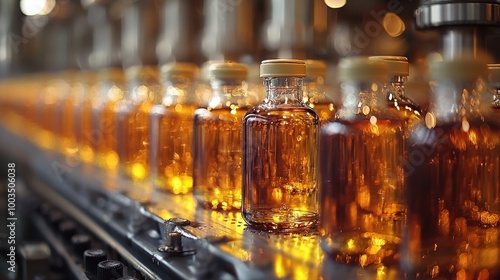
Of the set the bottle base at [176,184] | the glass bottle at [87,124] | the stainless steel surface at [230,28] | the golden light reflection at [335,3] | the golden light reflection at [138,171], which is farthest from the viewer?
the glass bottle at [87,124]

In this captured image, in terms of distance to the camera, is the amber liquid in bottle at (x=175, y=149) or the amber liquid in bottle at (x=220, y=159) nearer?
the amber liquid in bottle at (x=220, y=159)

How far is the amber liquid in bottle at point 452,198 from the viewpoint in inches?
30.7

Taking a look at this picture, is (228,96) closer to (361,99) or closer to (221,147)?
(221,147)

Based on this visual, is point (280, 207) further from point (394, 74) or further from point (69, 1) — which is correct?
point (69, 1)

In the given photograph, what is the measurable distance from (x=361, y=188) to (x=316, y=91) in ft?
1.20

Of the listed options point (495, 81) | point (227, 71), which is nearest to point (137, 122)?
point (227, 71)

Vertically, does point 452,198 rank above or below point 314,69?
below

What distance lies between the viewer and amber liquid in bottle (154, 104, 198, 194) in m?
1.41

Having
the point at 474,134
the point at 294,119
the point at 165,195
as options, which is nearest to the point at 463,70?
the point at 474,134

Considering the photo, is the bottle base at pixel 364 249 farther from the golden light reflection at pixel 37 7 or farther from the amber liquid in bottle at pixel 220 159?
the golden light reflection at pixel 37 7

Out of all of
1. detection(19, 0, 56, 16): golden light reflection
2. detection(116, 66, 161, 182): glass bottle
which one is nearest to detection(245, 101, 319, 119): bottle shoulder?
detection(116, 66, 161, 182): glass bottle

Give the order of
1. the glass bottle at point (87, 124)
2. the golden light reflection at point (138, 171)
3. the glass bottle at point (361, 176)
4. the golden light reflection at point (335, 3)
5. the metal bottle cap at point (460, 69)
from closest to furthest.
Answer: the metal bottle cap at point (460, 69), the glass bottle at point (361, 176), the golden light reflection at point (138, 171), the golden light reflection at point (335, 3), the glass bottle at point (87, 124)

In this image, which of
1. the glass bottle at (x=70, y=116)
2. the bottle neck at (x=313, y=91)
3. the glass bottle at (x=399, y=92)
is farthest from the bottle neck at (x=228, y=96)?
the glass bottle at (x=70, y=116)

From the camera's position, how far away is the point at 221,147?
4.00ft
